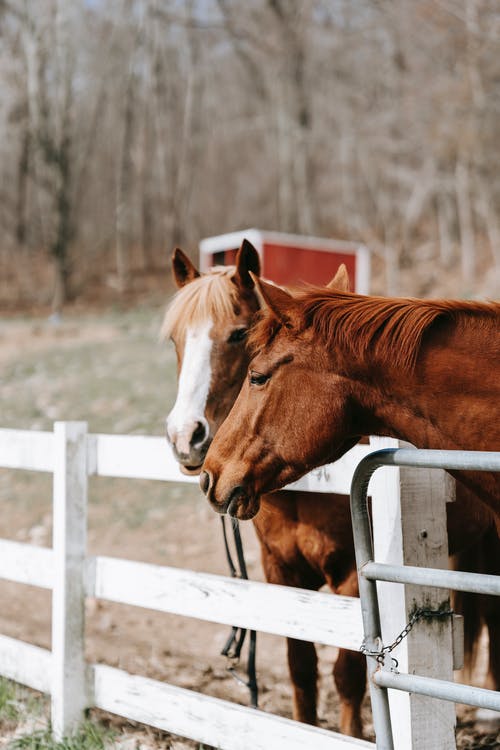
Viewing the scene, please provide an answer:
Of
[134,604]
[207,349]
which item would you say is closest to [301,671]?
[134,604]

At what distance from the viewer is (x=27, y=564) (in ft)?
12.5

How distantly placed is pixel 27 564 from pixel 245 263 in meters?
1.81

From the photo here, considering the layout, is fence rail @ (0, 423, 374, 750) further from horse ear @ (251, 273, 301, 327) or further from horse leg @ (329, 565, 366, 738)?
horse ear @ (251, 273, 301, 327)

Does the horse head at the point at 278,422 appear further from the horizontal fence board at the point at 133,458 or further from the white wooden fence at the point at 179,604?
the horizontal fence board at the point at 133,458

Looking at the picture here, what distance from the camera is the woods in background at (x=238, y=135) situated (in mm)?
19906

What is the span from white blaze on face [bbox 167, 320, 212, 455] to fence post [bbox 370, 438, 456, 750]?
2.63ft

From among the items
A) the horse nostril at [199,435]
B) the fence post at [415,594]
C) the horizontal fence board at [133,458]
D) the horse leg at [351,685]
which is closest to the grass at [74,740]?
the horse leg at [351,685]

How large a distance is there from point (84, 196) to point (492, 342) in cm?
2891

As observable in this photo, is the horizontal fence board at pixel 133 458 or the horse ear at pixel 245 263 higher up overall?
the horse ear at pixel 245 263

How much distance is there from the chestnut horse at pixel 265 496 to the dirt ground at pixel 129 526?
2.22 ft

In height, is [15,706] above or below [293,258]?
below

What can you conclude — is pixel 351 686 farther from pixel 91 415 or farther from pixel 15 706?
pixel 91 415

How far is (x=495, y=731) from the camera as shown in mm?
3809

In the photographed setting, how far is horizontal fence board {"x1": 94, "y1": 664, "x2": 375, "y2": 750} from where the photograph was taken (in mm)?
2646
